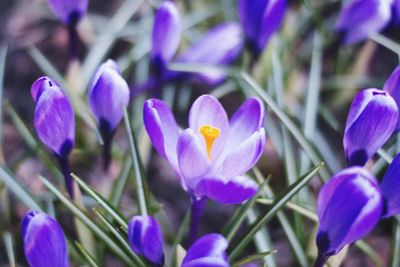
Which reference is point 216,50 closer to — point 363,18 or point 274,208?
point 363,18

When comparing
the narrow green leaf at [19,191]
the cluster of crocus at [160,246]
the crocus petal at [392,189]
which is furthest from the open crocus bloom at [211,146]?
the narrow green leaf at [19,191]

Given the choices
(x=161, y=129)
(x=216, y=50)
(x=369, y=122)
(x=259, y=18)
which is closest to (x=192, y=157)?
(x=161, y=129)

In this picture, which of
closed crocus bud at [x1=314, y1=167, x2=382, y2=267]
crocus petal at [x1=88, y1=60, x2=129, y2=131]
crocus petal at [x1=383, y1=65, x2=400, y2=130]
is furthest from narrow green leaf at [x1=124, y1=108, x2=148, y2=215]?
crocus petal at [x1=383, y1=65, x2=400, y2=130]

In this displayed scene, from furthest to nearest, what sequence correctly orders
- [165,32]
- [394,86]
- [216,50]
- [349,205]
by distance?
[216,50]
[165,32]
[394,86]
[349,205]

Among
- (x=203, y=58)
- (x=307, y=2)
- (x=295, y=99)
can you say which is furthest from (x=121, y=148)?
(x=307, y=2)

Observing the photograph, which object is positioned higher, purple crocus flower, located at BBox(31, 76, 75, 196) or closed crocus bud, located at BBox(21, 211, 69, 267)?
purple crocus flower, located at BBox(31, 76, 75, 196)

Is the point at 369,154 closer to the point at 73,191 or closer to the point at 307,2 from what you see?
the point at 73,191

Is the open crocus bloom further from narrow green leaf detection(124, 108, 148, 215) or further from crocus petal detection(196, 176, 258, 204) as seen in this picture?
narrow green leaf detection(124, 108, 148, 215)
